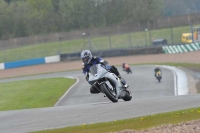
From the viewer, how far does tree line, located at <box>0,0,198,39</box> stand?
3115 inches

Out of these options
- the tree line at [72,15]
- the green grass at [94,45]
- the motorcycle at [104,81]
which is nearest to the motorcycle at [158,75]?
the motorcycle at [104,81]

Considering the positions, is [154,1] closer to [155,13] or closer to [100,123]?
[155,13]

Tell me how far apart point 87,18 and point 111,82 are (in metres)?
65.1

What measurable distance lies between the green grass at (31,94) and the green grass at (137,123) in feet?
41.9

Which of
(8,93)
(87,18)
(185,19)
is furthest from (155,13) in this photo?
(8,93)

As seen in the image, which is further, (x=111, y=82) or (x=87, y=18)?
(x=87, y=18)

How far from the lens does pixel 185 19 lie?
219ft

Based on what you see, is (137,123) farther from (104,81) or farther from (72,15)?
(72,15)

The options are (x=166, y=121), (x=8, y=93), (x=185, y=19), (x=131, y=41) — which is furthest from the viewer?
(x=185, y=19)

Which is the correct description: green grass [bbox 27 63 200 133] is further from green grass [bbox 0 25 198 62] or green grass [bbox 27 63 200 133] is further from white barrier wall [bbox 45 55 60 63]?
green grass [bbox 0 25 198 62]

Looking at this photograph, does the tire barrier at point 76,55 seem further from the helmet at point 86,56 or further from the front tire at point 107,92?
the helmet at point 86,56

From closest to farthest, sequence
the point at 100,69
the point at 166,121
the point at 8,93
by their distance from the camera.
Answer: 1. the point at 166,121
2. the point at 100,69
3. the point at 8,93

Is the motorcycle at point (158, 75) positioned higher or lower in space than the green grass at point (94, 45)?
higher

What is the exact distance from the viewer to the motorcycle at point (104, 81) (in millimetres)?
15221
